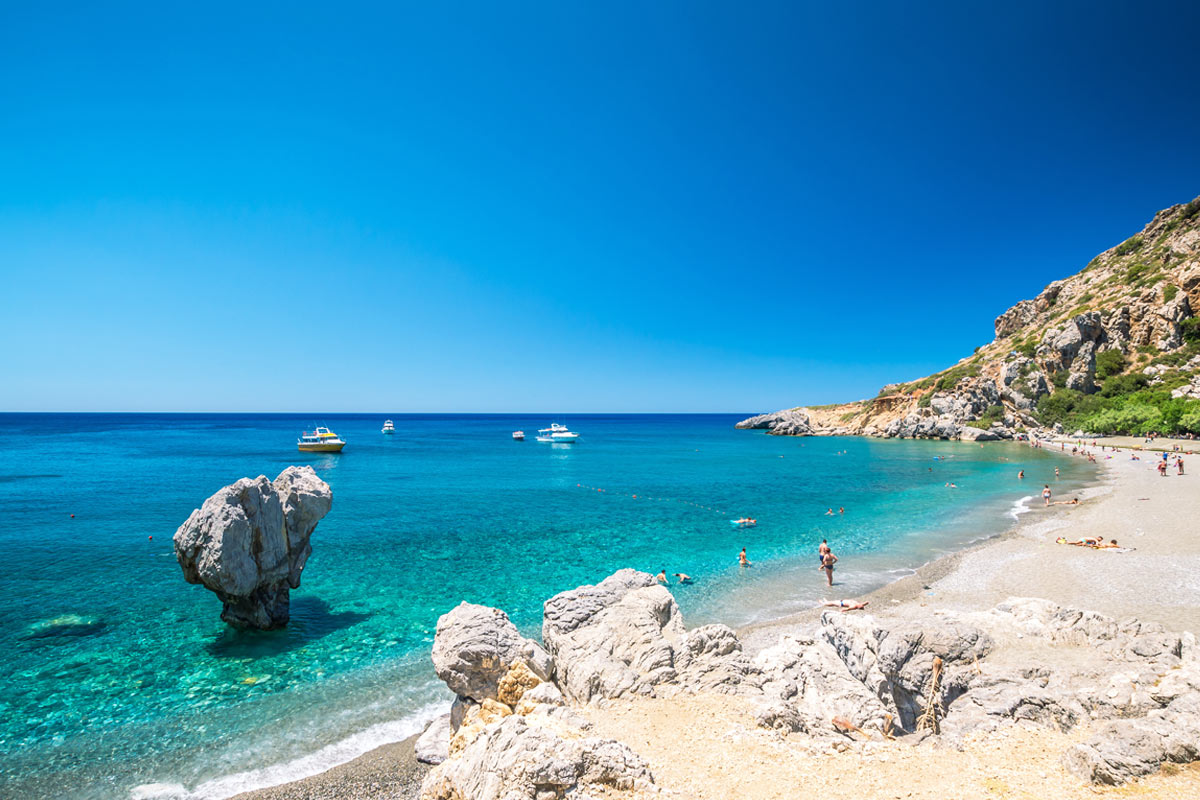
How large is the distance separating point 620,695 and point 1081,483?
5017 cm

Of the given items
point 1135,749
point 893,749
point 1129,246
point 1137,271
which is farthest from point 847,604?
point 1129,246

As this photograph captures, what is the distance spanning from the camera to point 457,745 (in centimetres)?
772

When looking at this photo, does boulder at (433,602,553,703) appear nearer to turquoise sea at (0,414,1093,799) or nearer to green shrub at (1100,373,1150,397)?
turquoise sea at (0,414,1093,799)

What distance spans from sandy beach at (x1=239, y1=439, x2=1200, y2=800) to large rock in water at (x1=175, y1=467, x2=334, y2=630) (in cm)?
773

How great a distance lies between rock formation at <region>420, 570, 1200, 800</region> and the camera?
6.30 meters

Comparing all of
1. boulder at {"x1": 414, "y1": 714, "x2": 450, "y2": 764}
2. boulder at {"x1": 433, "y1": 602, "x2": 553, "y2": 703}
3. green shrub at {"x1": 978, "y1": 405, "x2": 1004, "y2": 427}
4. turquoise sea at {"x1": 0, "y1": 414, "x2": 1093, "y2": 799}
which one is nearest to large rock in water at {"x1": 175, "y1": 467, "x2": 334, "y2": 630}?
turquoise sea at {"x1": 0, "y1": 414, "x2": 1093, "y2": 799}

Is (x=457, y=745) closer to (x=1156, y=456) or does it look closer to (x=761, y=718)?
(x=761, y=718)

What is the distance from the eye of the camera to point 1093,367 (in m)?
84.3

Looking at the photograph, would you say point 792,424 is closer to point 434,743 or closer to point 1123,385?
point 1123,385

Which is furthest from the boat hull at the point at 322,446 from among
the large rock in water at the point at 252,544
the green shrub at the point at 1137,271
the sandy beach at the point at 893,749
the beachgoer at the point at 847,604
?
the green shrub at the point at 1137,271

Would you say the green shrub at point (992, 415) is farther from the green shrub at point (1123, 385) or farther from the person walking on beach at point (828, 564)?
the person walking on beach at point (828, 564)

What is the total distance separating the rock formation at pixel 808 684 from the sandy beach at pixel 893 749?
1.02ft

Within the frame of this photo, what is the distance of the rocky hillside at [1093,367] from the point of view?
239ft

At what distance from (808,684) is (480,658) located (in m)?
5.53
